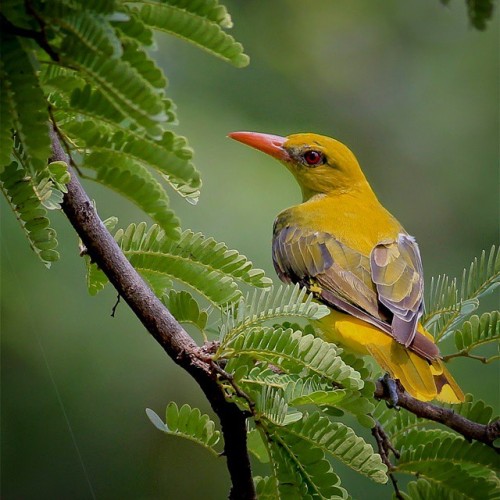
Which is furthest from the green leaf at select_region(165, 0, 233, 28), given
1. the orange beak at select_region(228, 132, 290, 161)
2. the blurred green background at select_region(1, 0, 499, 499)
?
the orange beak at select_region(228, 132, 290, 161)

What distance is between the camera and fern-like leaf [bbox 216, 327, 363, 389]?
157 centimetres

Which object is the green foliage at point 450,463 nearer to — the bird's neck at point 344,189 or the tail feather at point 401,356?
the tail feather at point 401,356

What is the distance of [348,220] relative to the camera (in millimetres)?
3529

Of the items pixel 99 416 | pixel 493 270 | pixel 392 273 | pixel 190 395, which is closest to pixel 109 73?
pixel 493 270

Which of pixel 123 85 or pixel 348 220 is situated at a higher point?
pixel 123 85

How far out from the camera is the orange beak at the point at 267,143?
362cm

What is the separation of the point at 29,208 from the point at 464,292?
43.8 inches

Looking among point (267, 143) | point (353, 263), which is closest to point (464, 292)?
point (353, 263)

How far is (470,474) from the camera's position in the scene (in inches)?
76.5

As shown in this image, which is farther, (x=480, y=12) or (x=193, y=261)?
(x=193, y=261)

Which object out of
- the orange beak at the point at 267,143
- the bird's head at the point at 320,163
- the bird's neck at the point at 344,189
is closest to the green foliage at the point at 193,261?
the orange beak at the point at 267,143

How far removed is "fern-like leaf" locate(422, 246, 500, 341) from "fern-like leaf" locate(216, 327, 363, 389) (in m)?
0.58

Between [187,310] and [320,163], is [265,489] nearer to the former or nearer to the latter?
[187,310]

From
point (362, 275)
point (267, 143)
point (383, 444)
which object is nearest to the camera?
point (383, 444)
